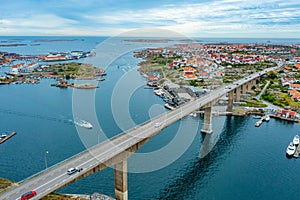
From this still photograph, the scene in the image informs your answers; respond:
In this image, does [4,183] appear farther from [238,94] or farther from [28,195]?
[238,94]

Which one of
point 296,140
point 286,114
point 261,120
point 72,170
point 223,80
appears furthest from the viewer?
point 223,80

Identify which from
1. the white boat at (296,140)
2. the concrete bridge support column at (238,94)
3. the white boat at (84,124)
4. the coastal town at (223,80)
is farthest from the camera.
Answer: the concrete bridge support column at (238,94)

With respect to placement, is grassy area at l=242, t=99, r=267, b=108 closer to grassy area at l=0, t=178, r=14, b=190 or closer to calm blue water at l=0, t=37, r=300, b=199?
calm blue water at l=0, t=37, r=300, b=199

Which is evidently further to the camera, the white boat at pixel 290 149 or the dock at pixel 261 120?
the dock at pixel 261 120

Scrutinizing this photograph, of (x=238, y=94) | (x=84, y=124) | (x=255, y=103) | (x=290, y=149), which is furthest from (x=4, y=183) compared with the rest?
(x=255, y=103)

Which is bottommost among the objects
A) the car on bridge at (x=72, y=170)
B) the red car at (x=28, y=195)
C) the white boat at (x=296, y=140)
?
the white boat at (x=296, y=140)

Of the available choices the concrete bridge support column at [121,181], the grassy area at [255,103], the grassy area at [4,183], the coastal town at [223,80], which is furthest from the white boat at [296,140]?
the grassy area at [4,183]

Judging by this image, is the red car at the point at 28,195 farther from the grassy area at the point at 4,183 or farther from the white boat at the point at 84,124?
the white boat at the point at 84,124

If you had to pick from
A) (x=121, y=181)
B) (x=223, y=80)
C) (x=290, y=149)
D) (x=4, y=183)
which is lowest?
(x=4, y=183)
